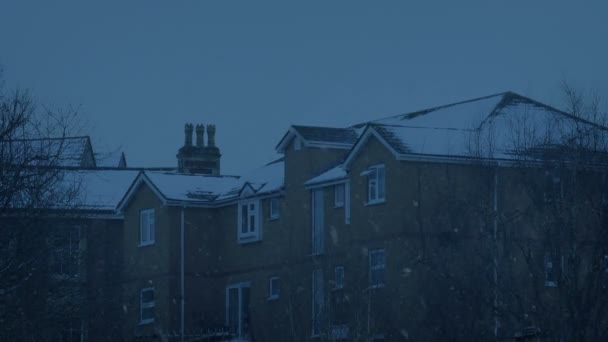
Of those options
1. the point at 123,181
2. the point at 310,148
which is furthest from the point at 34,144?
the point at 123,181

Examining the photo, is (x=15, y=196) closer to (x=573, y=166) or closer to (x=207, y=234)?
(x=573, y=166)

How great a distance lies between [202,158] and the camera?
63.7m

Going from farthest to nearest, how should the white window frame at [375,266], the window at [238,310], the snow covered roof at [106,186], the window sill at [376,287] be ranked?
the snow covered roof at [106,186] → the window at [238,310] → the white window frame at [375,266] → the window sill at [376,287]

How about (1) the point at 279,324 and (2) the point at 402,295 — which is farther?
(1) the point at 279,324

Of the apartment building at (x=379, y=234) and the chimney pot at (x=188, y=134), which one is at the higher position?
the chimney pot at (x=188, y=134)

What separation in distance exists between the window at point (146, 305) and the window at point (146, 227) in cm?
183

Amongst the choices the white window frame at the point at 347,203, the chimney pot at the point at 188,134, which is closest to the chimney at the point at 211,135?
the chimney pot at the point at 188,134

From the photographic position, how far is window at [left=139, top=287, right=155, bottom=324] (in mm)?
55956

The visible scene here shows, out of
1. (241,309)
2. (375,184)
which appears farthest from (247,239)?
(375,184)

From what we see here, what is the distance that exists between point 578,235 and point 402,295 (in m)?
7.69

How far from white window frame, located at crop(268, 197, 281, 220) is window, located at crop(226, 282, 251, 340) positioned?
9.39 ft

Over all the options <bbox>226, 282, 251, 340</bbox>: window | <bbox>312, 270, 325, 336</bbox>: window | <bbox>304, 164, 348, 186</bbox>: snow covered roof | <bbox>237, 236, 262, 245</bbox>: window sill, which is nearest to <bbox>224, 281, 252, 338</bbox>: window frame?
<bbox>226, 282, 251, 340</bbox>: window

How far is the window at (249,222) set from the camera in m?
53.1

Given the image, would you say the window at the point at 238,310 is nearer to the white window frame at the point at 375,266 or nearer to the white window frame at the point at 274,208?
the white window frame at the point at 274,208
